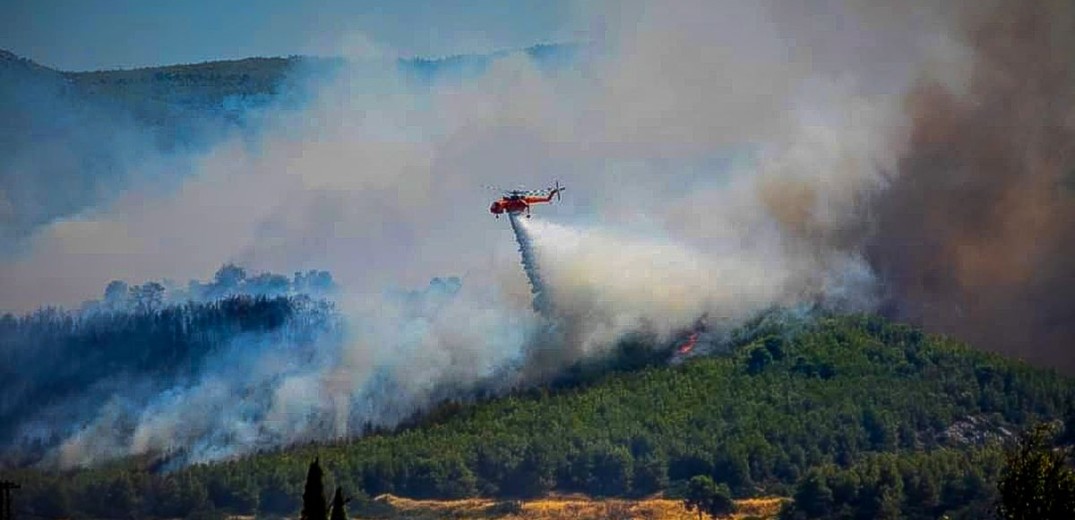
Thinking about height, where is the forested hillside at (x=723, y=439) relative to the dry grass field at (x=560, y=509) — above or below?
above

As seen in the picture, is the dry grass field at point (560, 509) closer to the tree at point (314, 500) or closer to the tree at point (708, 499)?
the tree at point (708, 499)

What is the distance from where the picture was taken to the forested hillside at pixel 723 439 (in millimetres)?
97938

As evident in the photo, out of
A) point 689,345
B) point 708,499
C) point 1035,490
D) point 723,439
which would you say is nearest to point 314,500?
point 1035,490

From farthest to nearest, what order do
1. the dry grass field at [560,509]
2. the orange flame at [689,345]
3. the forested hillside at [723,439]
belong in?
the orange flame at [689,345]
the dry grass field at [560,509]
the forested hillside at [723,439]

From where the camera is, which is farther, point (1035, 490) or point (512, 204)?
point (512, 204)

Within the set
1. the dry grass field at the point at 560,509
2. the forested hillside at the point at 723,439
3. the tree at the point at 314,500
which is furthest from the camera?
the dry grass field at the point at 560,509

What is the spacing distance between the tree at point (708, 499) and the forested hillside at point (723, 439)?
1.86 m

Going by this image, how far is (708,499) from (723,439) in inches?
293

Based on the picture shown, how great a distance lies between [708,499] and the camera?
102 metres

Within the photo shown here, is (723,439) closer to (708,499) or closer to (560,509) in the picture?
(708,499)

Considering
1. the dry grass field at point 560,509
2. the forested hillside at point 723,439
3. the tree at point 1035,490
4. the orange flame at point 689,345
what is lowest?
the tree at point 1035,490

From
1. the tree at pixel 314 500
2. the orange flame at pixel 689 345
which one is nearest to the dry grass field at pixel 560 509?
the orange flame at pixel 689 345

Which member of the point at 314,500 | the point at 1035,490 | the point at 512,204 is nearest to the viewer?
the point at 314,500

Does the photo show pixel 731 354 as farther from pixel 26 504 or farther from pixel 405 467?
pixel 26 504
